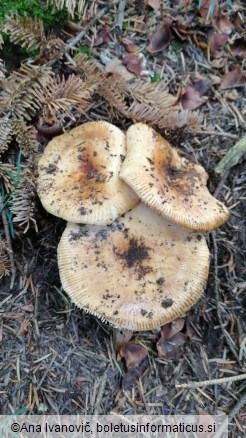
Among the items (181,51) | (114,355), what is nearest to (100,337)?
(114,355)

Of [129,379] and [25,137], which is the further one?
[129,379]

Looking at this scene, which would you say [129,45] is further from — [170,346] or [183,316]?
[170,346]

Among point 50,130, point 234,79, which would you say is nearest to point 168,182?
point 50,130

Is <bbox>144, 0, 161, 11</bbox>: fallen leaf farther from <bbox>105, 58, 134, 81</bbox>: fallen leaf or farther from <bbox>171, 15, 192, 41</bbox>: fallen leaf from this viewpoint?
<bbox>105, 58, 134, 81</bbox>: fallen leaf

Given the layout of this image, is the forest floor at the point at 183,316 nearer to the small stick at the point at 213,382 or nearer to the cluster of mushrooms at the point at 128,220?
the small stick at the point at 213,382

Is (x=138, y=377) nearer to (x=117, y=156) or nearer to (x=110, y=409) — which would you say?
(x=110, y=409)
